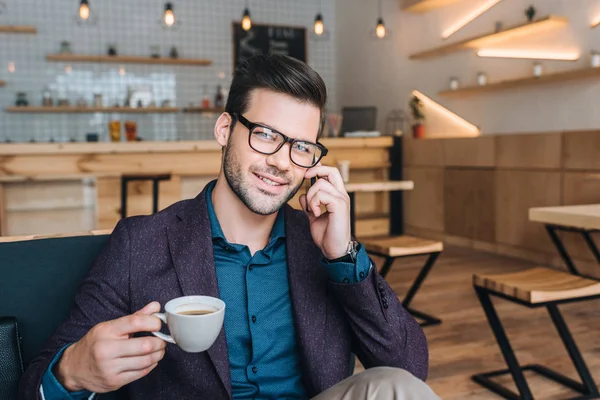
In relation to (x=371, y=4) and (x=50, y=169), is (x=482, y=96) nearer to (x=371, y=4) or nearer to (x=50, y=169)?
(x=371, y=4)

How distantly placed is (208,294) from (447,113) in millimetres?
5497

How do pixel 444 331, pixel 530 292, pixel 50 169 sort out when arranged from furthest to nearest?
pixel 50 169
pixel 444 331
pixel 530 292

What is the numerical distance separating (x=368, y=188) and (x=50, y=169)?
2.61 meters

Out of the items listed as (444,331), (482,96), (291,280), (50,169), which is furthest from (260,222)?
(482,96)

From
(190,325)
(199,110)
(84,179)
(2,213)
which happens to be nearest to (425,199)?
(199,110)

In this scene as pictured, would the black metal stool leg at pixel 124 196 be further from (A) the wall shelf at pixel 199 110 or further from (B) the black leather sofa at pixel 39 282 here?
(B) the black leather sofa at pixel 39 282

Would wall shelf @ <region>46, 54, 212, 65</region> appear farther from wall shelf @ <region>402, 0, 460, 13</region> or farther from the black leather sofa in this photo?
the black leather sofa

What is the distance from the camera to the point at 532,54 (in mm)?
5102

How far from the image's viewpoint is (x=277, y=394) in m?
1.20

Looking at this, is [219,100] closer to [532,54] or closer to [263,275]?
[532,54]

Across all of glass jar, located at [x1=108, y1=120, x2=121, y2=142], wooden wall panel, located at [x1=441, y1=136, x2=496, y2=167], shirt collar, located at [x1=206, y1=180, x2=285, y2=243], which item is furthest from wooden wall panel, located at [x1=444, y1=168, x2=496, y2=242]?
shirt collar, located at [x1=206, y1=180, x2=285, y2=243]

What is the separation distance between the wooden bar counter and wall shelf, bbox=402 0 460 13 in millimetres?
2003

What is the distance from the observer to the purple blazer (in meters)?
1.12

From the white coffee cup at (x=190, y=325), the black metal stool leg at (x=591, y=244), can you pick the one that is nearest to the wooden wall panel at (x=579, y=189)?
the black metal stool leg at (x=591, y=244)
